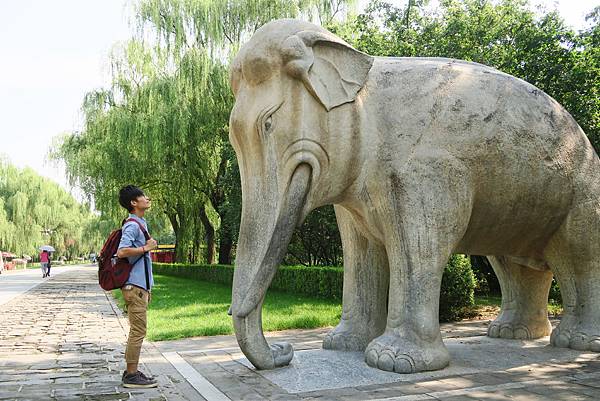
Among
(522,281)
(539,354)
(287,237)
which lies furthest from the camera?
(522,281)

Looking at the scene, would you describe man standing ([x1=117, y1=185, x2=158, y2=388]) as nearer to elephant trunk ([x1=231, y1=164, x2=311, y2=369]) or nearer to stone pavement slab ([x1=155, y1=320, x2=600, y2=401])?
stone pavement slab ([x1=155, y1=320, x2=600, y2=401])

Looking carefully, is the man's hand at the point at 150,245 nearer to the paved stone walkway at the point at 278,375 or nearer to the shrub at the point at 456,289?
A: the paved stone walkway at the point at 278,375

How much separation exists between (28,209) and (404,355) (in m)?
39.3

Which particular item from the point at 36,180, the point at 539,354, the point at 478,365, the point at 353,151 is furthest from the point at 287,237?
→ the point at 36,180

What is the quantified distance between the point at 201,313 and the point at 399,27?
8637 mm

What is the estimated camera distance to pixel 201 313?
10.7m

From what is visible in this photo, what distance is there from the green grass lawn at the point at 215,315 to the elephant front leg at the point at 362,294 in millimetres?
3251

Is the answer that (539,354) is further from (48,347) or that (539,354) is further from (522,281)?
(48,347)

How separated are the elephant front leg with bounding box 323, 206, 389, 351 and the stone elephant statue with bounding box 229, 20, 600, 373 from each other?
0.16m

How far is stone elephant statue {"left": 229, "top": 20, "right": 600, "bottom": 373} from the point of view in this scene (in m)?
4.34

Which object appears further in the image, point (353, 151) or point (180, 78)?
point (180, 78)

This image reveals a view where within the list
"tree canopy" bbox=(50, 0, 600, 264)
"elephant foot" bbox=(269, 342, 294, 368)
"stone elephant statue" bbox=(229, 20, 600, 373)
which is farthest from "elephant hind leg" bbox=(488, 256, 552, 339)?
"tree canopy" bbox=(50, 0, 600, 264)

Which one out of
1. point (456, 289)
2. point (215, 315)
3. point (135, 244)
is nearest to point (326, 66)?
point (135, 244)

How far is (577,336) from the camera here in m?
5.18
